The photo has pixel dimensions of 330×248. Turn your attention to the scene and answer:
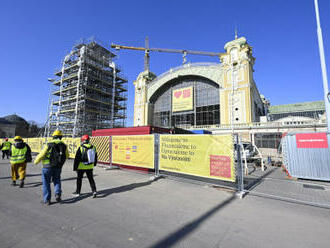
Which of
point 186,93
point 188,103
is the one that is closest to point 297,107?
point 186,93

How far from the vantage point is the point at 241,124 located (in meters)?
26.7

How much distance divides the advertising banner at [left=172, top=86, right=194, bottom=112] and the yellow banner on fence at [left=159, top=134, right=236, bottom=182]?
94.8 feet

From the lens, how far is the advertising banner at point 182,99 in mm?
34844

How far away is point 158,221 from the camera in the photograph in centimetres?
311

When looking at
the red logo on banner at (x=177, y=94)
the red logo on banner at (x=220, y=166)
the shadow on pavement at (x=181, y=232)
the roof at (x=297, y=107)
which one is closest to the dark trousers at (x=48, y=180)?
the shadow on pavement at (x=181, y=232)

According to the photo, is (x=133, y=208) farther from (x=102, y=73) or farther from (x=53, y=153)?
(x=102, y=73)

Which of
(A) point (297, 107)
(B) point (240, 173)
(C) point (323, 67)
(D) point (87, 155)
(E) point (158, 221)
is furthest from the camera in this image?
(A) point (297, 107)

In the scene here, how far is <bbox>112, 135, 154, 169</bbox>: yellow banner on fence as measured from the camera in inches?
274

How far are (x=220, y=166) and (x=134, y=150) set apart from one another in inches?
166

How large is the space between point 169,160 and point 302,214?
408cm

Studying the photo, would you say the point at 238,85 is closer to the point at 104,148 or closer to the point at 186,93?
the point at 186,93

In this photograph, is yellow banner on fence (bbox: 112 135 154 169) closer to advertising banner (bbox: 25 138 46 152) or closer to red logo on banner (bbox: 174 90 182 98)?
advertising banner (bbox: 25 138 46 152)

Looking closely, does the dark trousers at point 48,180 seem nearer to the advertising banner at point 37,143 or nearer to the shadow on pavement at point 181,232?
the shadow on pavement at point 181,232

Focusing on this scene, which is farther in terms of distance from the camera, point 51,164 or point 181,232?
point 51,164
